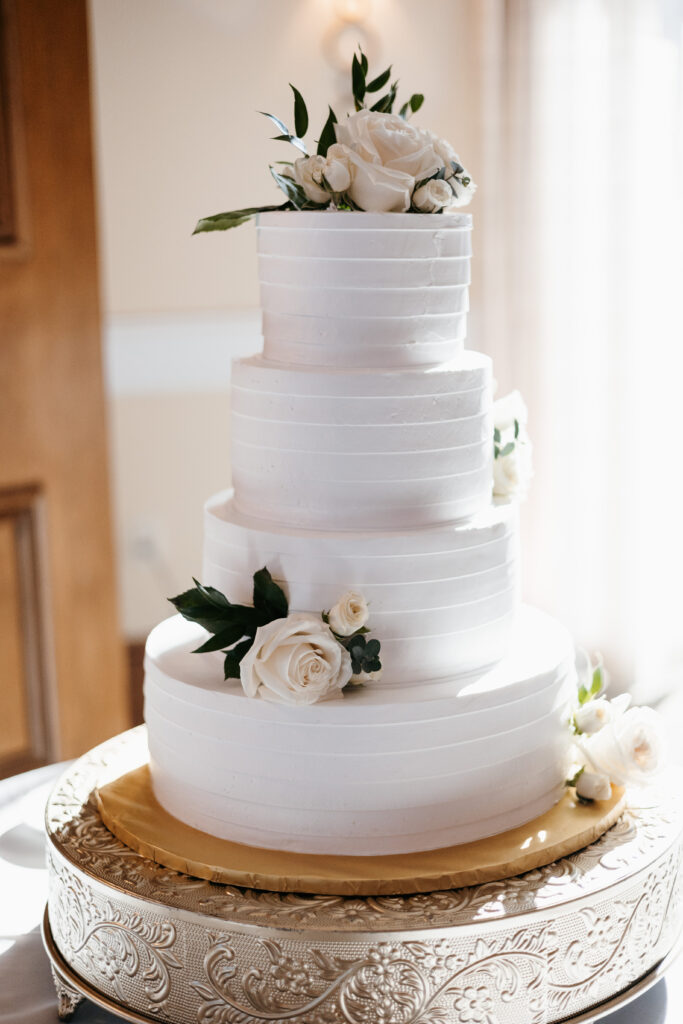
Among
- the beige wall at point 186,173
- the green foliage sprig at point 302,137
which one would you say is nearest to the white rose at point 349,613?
the green foliage sprig at point 302,137

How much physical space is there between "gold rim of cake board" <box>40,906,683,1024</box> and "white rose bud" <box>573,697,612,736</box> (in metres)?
0.31

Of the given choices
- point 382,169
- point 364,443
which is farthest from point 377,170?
point 364,443

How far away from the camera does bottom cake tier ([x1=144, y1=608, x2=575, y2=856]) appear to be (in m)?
1.42

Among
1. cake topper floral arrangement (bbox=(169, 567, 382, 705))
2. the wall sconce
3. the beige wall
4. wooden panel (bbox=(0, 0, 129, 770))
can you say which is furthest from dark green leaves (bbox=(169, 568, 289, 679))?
the wall sconce

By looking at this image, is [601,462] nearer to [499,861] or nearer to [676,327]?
[676,327]

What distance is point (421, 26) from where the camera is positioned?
181 inches

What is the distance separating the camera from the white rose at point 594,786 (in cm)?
157

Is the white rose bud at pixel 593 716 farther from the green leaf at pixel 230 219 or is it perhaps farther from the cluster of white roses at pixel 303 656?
the green leaf at pixel 230 219

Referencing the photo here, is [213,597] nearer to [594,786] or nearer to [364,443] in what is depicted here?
[364,443]

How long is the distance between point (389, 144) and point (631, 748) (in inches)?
34.3

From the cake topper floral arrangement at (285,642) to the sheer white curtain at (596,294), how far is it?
8.48ft

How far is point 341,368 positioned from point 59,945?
867 millimetres

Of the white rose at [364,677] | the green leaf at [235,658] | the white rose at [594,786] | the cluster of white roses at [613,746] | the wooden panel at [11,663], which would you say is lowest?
the wooden panel at [11,663]

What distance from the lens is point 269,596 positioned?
1.46 metres
